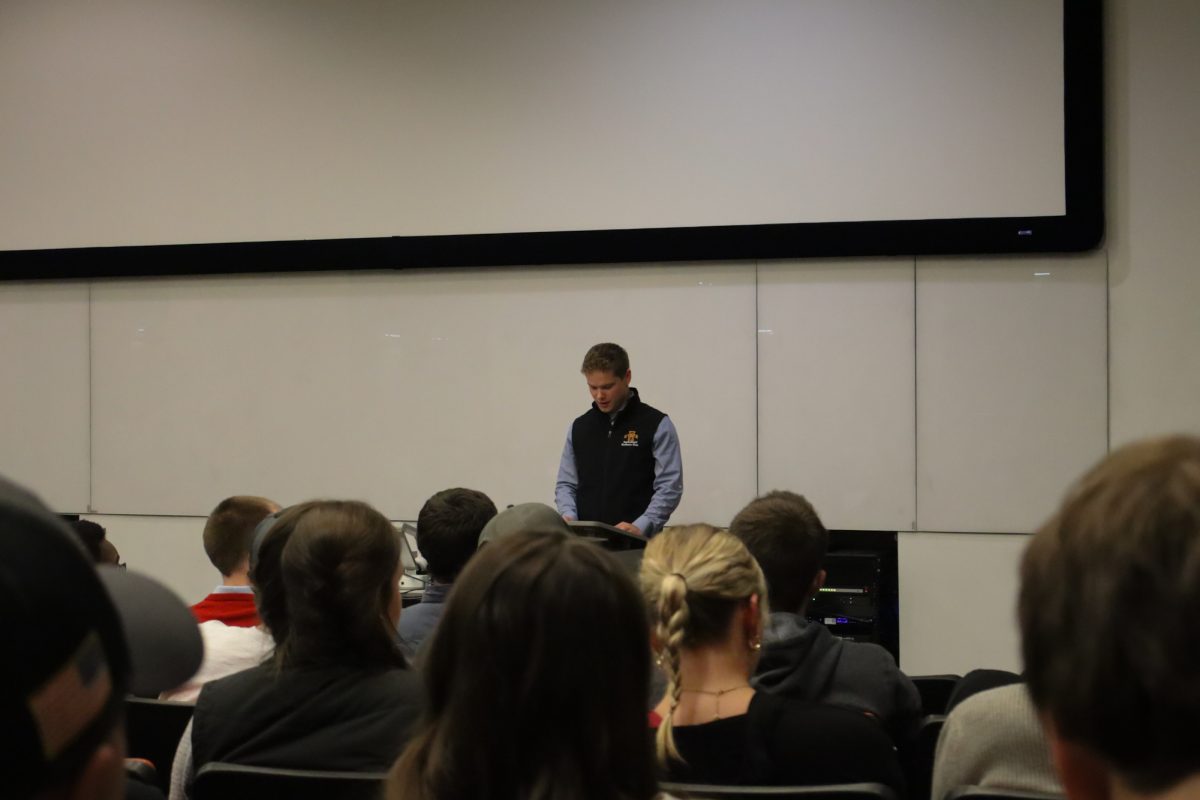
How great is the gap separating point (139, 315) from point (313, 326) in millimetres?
1115

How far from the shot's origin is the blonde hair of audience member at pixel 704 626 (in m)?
1.83

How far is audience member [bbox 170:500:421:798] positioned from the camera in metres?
1.86

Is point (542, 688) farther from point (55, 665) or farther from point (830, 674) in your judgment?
point (830, 674)

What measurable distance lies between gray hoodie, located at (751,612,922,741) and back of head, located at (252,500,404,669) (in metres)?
0.77

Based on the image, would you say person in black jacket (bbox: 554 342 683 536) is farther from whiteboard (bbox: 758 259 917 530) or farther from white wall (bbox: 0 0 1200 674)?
white wall (bbox: 0 0 1200 674)

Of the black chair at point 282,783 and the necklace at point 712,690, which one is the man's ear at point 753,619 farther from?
the black chair at point 282,783

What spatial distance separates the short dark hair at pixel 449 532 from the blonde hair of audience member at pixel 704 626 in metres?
1.30

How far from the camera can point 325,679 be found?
6.22 ft

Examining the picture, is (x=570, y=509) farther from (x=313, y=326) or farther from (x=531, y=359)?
(x=313, y=326)

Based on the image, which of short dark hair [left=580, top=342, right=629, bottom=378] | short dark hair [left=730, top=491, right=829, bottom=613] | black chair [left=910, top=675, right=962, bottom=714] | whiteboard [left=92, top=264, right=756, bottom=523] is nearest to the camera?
short dark hair [left=730, top=491, right=829, bottom=613]

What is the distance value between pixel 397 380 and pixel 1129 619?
5.96 meters

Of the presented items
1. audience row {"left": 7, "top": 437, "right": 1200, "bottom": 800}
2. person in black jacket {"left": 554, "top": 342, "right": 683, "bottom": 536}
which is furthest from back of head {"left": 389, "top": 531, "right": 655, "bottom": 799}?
person in black jacket {"left": 554, "top": 342, "right": 683, "bottom": 536}

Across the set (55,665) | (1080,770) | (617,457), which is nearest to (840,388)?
(617,457)

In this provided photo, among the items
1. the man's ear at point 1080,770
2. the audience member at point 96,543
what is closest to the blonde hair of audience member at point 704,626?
the man's ear at point 1080,770
